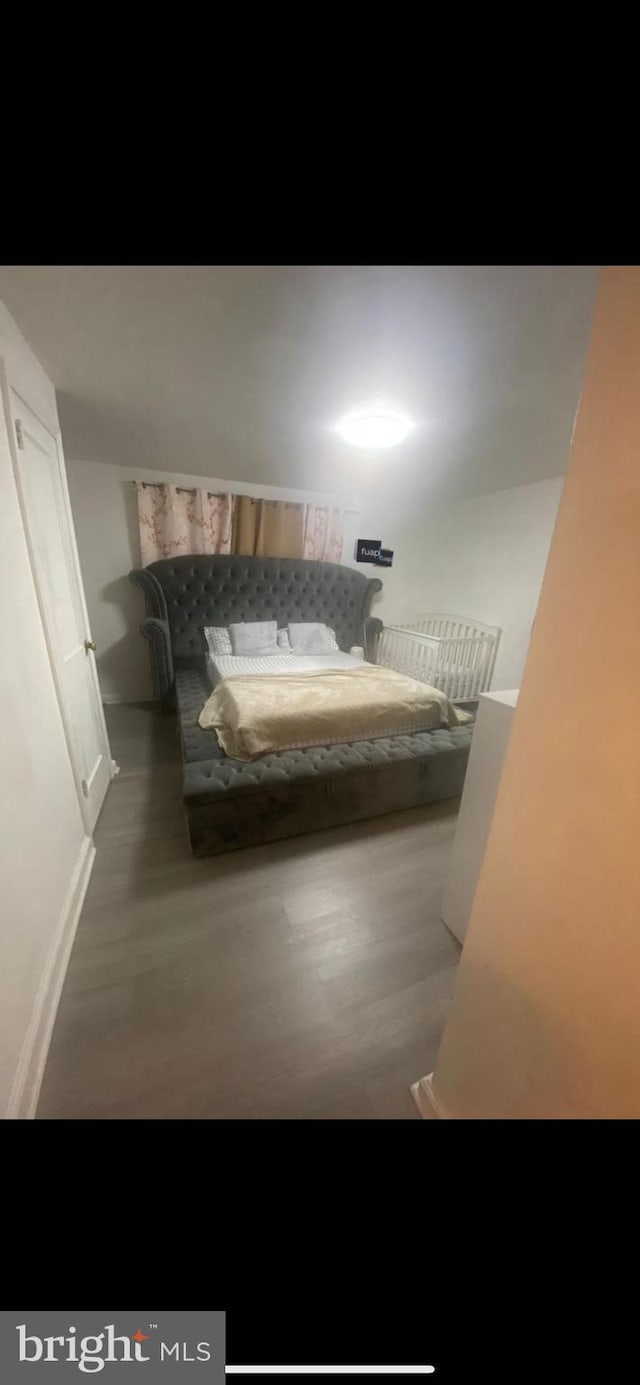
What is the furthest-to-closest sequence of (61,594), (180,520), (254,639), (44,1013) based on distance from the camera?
(254,639) < (180,520) < (61,594) < (44,1013)

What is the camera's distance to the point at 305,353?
4.69ft

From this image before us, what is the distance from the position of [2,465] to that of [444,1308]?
2151mm

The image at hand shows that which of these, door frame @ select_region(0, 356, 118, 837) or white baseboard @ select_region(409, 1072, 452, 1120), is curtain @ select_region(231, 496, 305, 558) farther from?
white baseboard @ select_region(409, 1072, 452, 1120)

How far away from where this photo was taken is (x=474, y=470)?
2.75 meters

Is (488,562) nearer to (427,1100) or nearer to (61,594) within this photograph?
(61,594)

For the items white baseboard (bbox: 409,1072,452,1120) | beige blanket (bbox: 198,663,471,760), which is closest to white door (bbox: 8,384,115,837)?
beige blanket (bbox: 198,663,471,760)

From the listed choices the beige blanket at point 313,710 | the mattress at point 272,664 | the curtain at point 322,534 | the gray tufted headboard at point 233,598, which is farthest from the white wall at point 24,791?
the curtain at point 322,534

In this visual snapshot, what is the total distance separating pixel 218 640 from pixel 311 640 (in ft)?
2.94

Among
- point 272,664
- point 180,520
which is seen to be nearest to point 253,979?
point 272,664

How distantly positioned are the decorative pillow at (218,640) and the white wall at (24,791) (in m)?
1.85

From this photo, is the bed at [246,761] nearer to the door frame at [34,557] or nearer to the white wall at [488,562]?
the door frame at [34,557]
